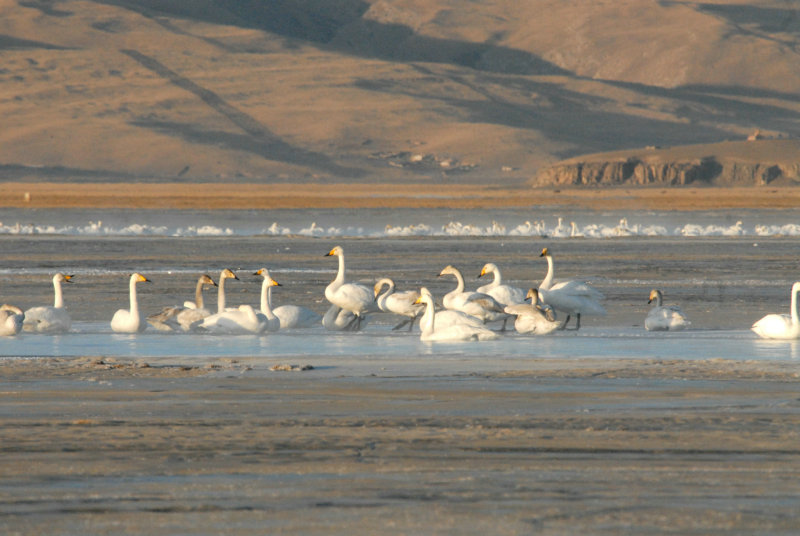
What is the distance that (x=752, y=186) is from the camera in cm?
10438

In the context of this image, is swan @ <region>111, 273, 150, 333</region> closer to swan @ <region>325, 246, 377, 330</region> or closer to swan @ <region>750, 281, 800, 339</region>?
swan @ <region>325, 246, 377, 330</region>

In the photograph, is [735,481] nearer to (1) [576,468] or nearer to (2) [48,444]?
(1) [576,468]

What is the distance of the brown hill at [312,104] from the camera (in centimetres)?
13788

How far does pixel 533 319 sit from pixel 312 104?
14792 cm

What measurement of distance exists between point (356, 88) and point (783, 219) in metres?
124

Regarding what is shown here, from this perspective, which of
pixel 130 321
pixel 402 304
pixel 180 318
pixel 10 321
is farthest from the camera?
pixel 402 304

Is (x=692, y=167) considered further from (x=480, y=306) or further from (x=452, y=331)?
(x=452, y=331)

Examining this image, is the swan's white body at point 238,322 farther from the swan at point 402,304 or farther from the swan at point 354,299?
the swan at point 402,304

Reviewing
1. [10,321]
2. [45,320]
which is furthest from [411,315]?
[10,321]

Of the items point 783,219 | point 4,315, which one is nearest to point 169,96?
point 783,219

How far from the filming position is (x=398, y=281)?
21688 mm

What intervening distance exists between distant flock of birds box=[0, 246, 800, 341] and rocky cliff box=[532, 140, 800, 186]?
304 feet

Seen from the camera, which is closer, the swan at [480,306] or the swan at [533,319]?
the swan at [533,319]

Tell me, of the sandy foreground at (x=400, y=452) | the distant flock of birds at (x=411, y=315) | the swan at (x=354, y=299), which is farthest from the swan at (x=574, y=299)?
the sandy foreground at (x=400, y=452)
